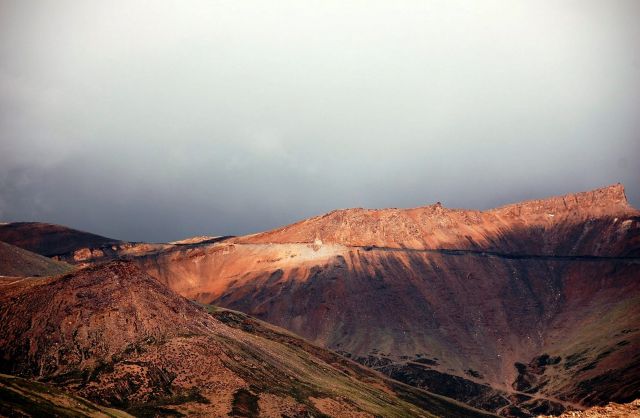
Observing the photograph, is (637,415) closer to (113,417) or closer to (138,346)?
(113,417)

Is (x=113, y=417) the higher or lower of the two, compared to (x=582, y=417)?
lower

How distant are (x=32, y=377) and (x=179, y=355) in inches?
1425

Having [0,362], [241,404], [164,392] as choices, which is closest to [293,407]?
[241,404]

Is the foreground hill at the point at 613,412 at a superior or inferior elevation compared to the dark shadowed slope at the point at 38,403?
superior

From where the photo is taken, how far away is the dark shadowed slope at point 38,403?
410 ft

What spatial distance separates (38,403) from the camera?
436 feet

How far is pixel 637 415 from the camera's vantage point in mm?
72500

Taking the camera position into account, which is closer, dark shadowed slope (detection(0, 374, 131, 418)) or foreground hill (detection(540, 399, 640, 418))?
foreground hill (detection(540, 399, 640, 418))

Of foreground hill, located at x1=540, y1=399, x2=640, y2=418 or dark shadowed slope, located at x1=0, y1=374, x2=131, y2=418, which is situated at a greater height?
foreground hill, located at x1=540, y1=399, x2=640, y2=418

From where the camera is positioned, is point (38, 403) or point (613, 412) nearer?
point (613, 412)

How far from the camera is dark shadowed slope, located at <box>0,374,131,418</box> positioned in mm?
124844

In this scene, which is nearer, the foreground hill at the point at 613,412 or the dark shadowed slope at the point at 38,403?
the foreground hill at the point at 613,412

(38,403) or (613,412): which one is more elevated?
(613,412)

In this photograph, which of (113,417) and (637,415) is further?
(113,417)
